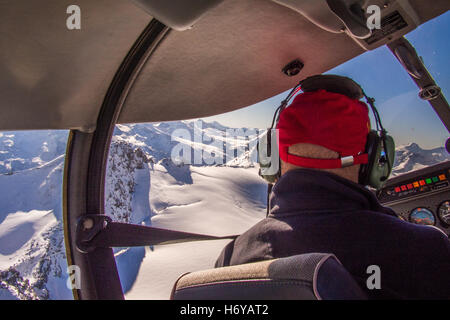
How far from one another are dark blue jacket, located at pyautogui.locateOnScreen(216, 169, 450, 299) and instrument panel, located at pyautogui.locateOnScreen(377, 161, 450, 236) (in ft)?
4.38

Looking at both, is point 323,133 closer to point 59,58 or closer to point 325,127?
point 325,127

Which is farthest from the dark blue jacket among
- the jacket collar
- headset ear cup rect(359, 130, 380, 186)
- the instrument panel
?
the instrument panel

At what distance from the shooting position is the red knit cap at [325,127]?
777 millimetres

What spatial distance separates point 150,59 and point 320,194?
3.07ft

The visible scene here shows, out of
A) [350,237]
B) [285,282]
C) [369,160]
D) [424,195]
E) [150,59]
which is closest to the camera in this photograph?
[285,282]

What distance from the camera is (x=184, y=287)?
534 mm

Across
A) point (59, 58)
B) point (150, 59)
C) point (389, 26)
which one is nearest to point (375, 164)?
point (389, 26)

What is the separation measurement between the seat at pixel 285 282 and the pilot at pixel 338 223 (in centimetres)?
19

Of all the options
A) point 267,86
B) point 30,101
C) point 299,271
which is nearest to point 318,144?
point 299,271

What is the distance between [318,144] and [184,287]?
21.5 inches

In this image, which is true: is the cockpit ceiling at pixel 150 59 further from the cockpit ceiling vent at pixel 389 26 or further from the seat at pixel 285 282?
the seat at pixel 285 282

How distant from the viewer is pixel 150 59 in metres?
1.17

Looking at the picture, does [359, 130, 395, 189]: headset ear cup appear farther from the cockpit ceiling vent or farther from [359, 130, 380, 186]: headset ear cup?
the cockpit ceiling vent

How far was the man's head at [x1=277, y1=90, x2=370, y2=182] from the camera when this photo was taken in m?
0.78
